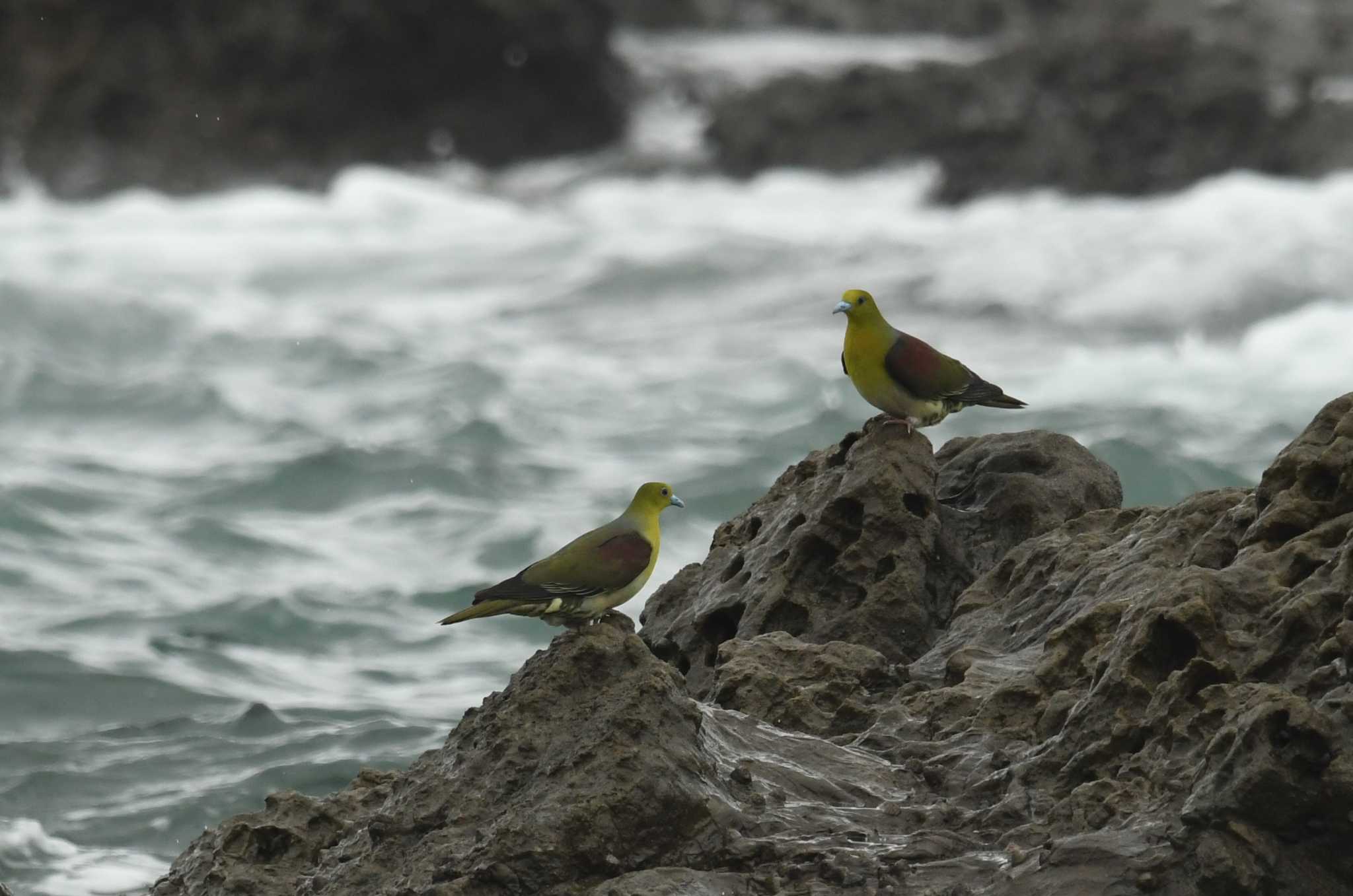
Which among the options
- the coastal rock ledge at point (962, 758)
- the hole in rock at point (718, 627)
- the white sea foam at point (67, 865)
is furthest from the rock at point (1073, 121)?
the coastal rock ledge at point (962, 758)

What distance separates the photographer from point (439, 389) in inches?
802

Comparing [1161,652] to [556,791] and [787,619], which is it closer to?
[556,791]

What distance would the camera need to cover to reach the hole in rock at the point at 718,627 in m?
6.92

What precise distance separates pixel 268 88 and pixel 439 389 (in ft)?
26.1

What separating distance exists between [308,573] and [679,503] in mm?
9217

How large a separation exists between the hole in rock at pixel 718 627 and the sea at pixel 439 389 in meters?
3.06

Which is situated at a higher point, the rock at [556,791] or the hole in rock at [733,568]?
the hole in rock at [733,568]

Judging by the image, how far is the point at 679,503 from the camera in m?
6.54

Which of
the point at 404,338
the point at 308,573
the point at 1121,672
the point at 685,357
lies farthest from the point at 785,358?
the point at 1121,672

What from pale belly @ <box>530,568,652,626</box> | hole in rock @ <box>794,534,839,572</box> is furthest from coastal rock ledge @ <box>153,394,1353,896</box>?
hole in rock @ <box>794,534,839,572</box>

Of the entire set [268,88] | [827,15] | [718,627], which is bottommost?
[718,627]

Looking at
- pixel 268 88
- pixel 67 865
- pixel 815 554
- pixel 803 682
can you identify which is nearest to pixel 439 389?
pixel 268 88

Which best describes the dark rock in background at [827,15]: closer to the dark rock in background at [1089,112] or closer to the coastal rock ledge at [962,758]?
Result: the dark rock in background at [1089,112]

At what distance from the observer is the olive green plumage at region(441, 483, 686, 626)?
5.63 m
